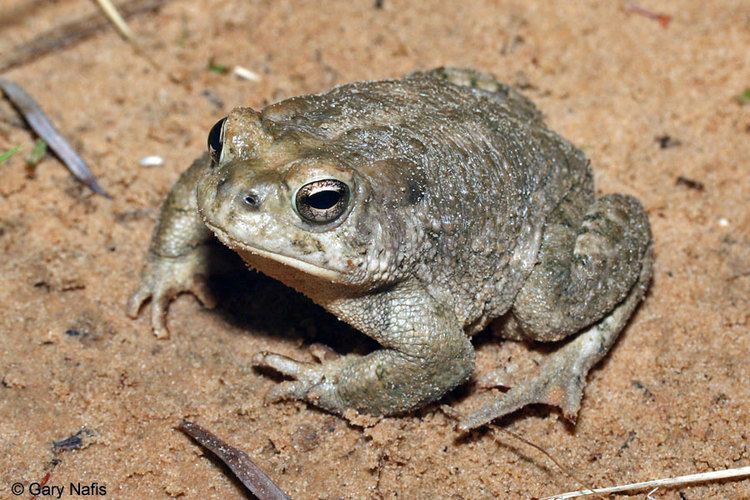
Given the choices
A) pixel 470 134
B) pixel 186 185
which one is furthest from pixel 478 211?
pixel 186 185

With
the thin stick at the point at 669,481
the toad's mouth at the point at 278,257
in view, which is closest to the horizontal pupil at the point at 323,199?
the toad's mouth at the point at 278,257

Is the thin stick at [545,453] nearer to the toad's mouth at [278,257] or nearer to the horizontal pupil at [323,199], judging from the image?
the toad's mouth at [278,257]

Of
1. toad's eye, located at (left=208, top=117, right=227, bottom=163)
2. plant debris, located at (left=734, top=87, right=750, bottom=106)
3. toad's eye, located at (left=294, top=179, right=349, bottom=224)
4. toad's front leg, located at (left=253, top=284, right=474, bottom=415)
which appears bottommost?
toad's front leg, located at (left=253, top=284, right=474, bottom=415)

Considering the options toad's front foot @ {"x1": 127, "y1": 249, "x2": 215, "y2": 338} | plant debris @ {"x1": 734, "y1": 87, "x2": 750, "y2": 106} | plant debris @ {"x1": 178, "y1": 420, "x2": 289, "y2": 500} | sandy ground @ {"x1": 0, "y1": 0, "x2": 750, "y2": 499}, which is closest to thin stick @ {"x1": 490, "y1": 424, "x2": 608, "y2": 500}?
sandy ground @ {"x1": 0, "y1": 0, "x2": 750, "y2": 499}

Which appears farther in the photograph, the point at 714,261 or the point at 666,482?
the point at 714,261

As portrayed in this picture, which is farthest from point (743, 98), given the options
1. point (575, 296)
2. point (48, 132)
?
point (48, 132)

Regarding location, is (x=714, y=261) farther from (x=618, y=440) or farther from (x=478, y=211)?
(x=478, y=211)

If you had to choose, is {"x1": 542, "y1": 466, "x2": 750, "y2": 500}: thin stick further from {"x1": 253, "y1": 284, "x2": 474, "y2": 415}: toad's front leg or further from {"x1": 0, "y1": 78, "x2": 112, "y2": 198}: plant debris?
{"x1": 0, "y1": 78, "x2": 112, "y2": 198}: plant debris
